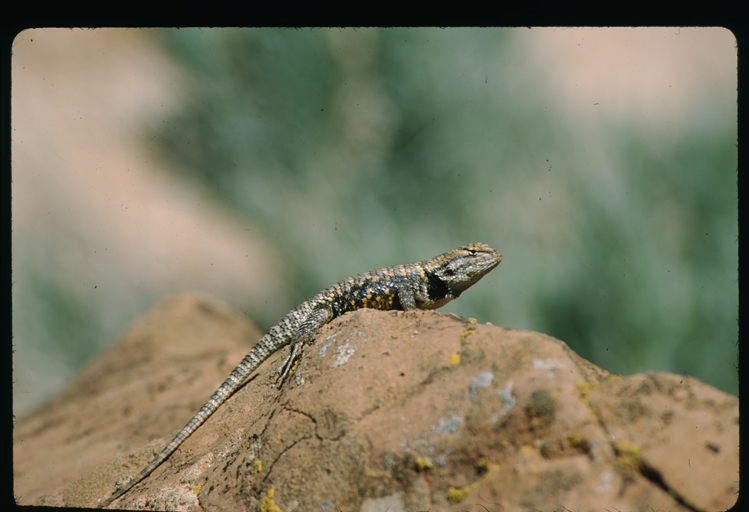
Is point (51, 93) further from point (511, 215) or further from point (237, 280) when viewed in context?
point (511, 215)

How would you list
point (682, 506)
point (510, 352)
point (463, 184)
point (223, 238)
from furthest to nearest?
point (223, 238)
point (463, 184)
point (510, 352)
point (682, 506)

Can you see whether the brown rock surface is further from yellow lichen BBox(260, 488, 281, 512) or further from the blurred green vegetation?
the blurred green vegetation

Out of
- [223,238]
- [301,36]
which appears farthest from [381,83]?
[223,238]

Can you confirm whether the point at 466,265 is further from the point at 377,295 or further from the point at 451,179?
the point at 451,179

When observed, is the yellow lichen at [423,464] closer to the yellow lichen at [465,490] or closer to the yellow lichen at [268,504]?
the yellow lichen at [465,490]

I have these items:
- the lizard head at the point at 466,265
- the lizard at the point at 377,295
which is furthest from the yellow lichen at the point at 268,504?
the lizard head at the point at 466,265

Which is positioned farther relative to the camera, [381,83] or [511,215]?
[381,83]
